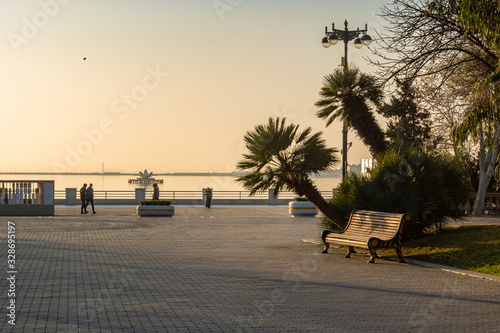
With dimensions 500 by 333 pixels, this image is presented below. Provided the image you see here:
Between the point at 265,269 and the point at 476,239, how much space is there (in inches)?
218

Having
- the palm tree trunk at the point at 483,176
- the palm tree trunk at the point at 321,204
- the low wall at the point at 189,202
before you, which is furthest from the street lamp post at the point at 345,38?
the low wall at the point at 189,202

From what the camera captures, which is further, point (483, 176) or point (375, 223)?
point (483, 176)

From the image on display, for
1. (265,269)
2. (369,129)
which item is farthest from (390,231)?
(369,129)

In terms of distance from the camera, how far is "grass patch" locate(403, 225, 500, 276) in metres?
13.0

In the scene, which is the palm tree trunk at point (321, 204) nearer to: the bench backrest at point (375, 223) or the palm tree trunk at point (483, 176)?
the bench backrest at point (375, 223)

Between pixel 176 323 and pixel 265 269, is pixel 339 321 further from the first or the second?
pixel 265 269

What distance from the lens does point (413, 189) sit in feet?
52.0

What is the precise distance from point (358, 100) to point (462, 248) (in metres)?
5.55

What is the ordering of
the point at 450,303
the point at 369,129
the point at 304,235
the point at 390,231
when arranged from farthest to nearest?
the point at 304,235 → the point at 369,129 → the point at 390,231 → the point at 450,303

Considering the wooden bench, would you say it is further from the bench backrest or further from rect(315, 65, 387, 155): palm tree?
rect(315, 65, 387, 155): palm tree

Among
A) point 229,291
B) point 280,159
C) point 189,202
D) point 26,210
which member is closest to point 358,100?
point 280,159

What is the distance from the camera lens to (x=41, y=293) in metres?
9.93

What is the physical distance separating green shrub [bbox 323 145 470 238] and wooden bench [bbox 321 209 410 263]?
93cm

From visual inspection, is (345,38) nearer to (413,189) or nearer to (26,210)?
(413,189)
